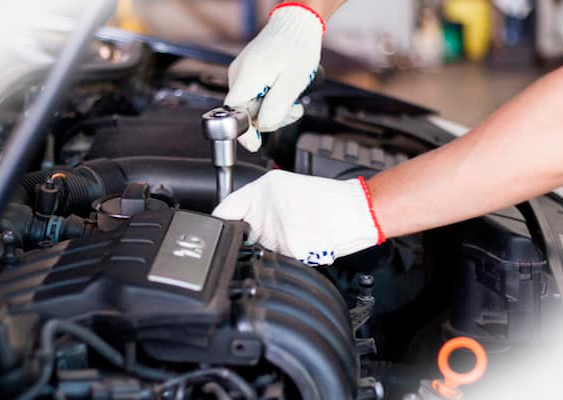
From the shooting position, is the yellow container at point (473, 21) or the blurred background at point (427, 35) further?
the yellow container at point (473, 21)

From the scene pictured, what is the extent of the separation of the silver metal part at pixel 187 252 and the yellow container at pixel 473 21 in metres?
5.41

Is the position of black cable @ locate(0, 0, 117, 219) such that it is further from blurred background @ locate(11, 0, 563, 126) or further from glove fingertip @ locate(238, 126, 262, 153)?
blurred background @ locate(11, 0, 563, 126)

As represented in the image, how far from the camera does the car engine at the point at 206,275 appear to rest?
0.85 meters

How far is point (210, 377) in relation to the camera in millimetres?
849

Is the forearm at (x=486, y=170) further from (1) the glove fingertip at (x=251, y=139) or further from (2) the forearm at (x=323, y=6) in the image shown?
(2) the forearm at (x=323, y=6)

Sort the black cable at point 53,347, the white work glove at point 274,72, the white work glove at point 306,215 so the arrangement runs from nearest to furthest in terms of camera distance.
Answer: the black cable at point 53,347, the white work glove at point 306,215, the white work glove at point 274,72

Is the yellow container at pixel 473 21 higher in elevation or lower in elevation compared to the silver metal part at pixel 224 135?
higher

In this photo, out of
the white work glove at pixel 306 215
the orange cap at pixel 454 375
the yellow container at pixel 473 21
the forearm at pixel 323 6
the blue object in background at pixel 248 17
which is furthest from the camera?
the blue object in background at pixel 248 17

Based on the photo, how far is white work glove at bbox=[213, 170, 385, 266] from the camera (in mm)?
1100

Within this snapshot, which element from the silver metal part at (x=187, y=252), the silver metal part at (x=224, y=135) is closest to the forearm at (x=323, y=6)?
the silver metal part at (x=224, y=135)

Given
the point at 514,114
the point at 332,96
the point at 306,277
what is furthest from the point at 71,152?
the point at 514,114

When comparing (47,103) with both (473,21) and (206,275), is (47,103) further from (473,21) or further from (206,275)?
(473,21)

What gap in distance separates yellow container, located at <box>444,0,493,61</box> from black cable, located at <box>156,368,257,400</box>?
5568mm

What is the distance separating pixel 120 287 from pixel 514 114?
1.69 ft
